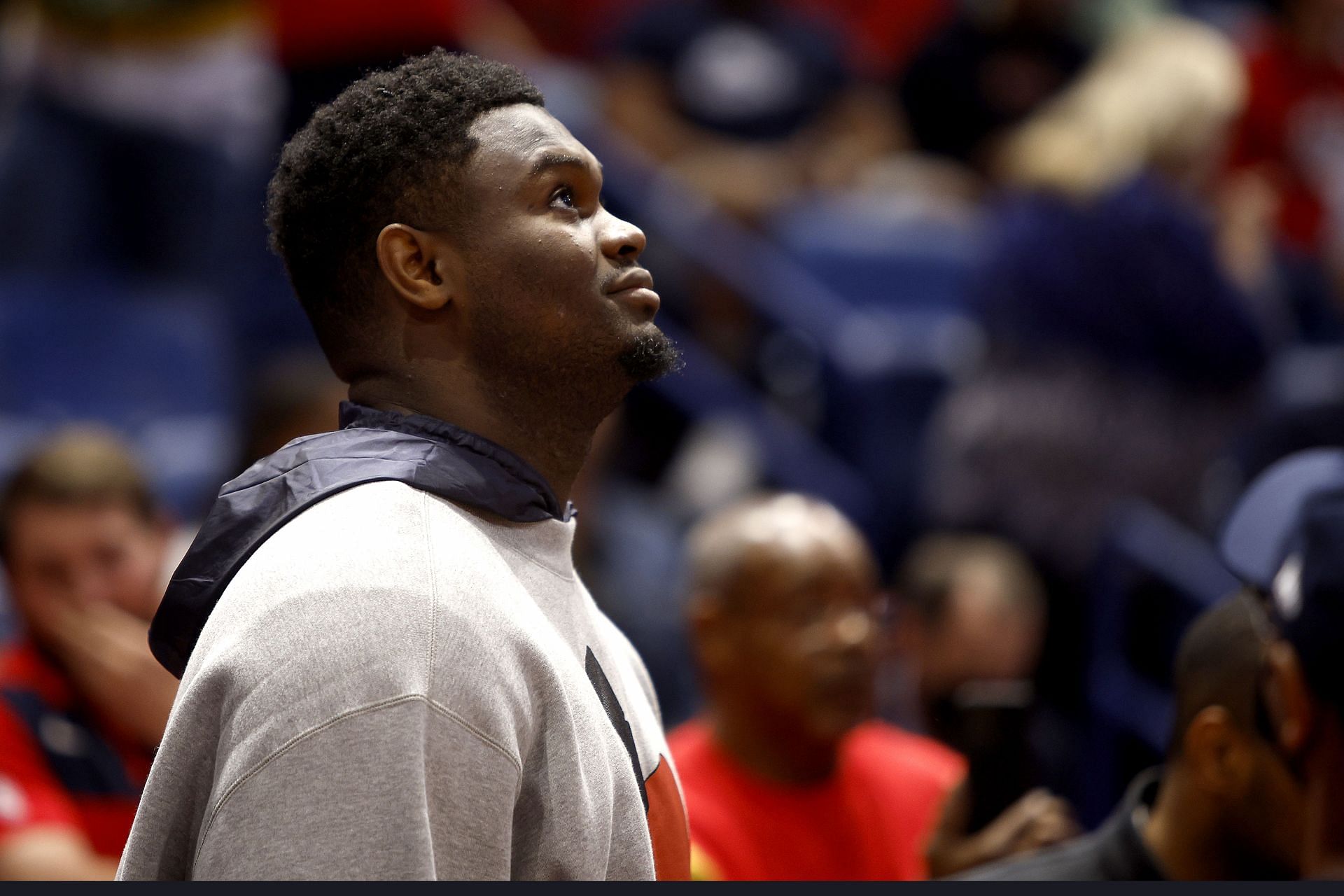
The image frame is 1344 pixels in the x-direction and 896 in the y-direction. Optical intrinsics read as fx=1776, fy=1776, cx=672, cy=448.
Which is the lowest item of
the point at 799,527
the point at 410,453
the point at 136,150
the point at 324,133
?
the point at 799,527

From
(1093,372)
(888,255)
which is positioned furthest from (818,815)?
(888,255)

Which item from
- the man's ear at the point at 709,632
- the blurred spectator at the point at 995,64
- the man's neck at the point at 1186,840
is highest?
the blurred spectator at the point at 995,64

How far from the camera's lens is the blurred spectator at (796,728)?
343cm

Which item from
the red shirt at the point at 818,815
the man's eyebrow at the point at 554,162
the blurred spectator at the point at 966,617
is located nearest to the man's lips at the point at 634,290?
the man's eyebrow at the point at 554,162

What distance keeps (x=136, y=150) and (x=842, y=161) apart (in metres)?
2.90

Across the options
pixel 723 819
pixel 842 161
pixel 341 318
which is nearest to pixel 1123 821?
pixel 723 819

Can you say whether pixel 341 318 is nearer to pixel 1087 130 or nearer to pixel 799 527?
pixel 799 527

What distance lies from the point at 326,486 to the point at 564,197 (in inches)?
15.5

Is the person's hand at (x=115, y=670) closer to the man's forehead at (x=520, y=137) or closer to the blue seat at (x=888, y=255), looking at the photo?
the man's forehead at (x=520, y=137)

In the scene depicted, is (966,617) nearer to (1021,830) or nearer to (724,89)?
(1021,830)

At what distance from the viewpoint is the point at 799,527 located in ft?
12.1

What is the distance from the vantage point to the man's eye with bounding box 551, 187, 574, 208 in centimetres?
180

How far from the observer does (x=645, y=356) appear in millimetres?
1809

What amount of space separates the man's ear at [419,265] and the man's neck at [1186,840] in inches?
56.4
